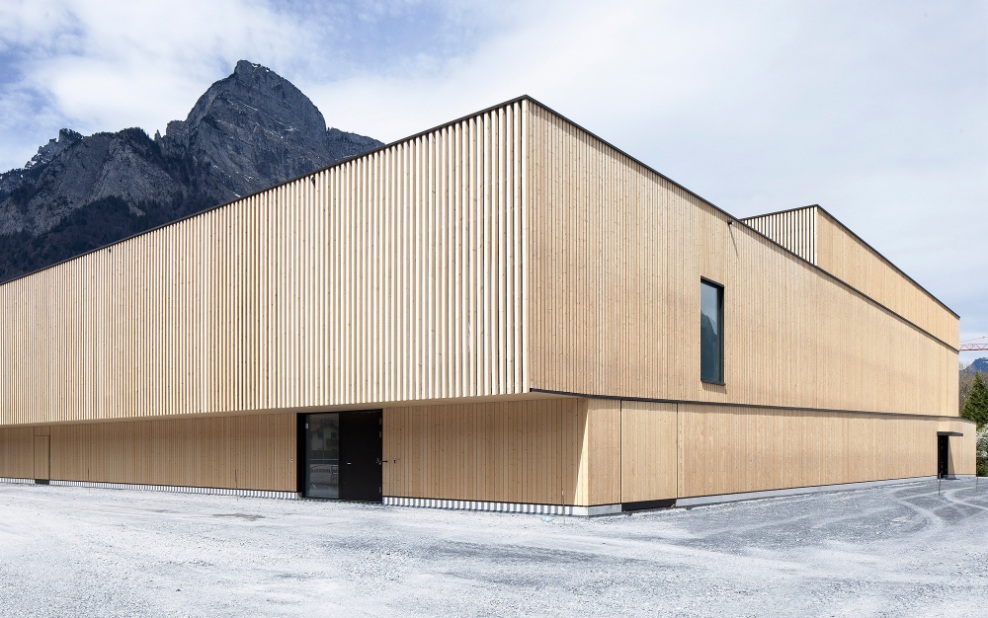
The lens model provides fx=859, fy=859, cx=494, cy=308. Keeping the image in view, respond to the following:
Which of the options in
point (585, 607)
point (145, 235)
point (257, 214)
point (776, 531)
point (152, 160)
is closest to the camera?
point (585, 607)

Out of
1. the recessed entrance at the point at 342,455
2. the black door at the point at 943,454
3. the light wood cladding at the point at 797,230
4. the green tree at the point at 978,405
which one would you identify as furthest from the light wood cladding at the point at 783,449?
the green tree at the point at 978,405

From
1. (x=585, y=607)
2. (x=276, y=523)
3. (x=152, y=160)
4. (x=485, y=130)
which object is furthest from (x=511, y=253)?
(x=152, y=160)

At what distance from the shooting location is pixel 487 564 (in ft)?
33.3

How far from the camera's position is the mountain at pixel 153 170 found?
89.5 meters

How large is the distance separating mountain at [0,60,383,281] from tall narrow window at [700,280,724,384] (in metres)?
75.3

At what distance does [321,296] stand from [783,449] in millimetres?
13155

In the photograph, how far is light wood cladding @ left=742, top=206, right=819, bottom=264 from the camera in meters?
30.5

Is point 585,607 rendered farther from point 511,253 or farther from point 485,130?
point 485,130

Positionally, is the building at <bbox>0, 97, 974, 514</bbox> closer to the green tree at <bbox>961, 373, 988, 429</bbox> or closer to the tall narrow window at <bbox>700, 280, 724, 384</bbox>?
the tall narrow window at <bbox>700, 280, 724, 384</bbox>

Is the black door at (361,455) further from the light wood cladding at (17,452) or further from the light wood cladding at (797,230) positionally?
the light wood cladding at (17,452)

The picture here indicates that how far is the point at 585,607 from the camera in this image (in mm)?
7777

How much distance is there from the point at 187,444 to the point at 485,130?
49.7ft

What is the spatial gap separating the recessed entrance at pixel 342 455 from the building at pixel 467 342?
0.07 m

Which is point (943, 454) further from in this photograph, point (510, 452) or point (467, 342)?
point (467, 342)
